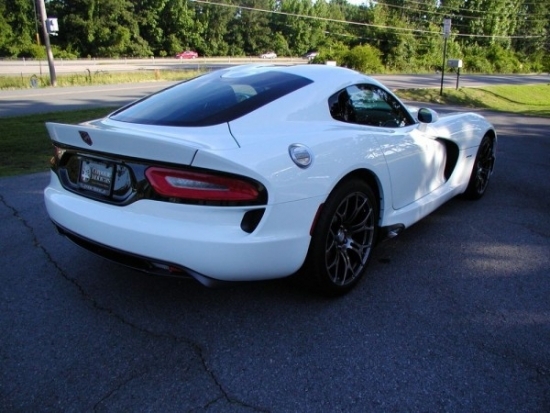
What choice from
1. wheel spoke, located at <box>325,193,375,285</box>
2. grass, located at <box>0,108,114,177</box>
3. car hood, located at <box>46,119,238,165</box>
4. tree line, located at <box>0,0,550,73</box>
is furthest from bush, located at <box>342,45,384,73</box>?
car hood, located at <box>46,119,238,165</box>

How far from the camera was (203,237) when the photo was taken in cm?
227

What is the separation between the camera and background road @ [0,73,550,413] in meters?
2.07

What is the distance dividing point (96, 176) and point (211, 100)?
873mm

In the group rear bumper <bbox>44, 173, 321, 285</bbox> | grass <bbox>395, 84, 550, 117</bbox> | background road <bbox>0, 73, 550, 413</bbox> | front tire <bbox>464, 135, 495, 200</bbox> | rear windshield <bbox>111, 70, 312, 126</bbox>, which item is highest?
rear windshield <bbox>111, 70, 312, 126</bbox>

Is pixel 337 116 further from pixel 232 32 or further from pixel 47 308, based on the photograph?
pixel 232 32

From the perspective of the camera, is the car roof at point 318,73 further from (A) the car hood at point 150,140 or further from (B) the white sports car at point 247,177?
(A) the car hood at point 150,140

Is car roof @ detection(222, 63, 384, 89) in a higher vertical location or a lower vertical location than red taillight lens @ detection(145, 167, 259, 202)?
higher

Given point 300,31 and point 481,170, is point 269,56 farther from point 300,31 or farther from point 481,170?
point 481,170

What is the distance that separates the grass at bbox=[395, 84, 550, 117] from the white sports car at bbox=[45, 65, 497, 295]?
54.1 feet

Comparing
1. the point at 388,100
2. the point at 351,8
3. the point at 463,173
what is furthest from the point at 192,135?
the point at 351,8

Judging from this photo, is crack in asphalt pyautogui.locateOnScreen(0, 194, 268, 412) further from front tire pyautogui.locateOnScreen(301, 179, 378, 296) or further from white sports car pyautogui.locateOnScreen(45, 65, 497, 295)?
front tire pyautogui.locateOnScreen(301, 179, 378, 296)

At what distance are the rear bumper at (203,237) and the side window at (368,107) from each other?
0.90m

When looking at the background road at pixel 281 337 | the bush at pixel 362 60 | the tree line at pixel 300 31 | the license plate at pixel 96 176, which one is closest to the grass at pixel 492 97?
the bush at pixel 362 60

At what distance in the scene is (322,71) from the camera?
330cm
